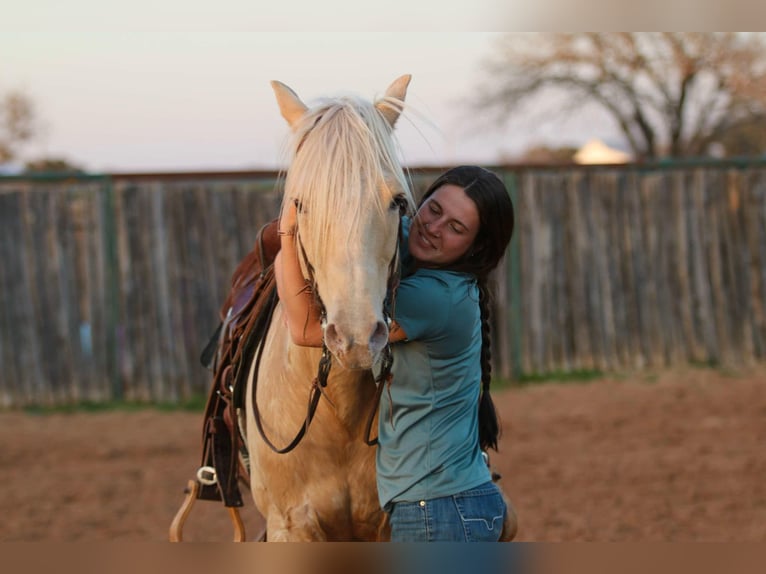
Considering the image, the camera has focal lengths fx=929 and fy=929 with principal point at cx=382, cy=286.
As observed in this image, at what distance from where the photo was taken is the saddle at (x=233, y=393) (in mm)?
3100

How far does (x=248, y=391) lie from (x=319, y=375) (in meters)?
0.68

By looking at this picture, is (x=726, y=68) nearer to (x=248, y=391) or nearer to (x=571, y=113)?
(x=571, y=113)

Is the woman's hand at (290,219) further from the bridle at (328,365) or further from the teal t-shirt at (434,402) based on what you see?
the teal t-shirt at (434,402)

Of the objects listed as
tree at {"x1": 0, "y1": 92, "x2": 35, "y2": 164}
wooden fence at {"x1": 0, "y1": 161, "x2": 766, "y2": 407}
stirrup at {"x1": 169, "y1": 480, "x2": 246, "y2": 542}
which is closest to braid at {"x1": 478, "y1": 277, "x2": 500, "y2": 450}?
stirrup at {"x1": 169, "y1": 480, "x2": 246, "y2": 542}

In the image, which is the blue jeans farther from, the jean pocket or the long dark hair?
the long dark hair

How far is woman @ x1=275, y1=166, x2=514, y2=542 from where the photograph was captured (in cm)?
231

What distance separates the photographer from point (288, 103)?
7.92ft

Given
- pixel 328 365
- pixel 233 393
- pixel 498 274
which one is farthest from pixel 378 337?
pixel 498 274

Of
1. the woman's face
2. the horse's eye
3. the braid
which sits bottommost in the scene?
the braid

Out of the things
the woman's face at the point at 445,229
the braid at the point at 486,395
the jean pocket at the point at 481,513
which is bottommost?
the jean pocket at the point at 481,513

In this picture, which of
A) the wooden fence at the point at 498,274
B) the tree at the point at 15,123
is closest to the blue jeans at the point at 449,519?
the wooden fence at the point at 498,274

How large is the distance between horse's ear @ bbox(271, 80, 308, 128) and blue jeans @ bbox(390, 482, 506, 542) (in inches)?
40.8

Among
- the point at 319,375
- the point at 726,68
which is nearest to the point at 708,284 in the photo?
the point at 726,68

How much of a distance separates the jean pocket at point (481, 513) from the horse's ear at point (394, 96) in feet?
3.26
